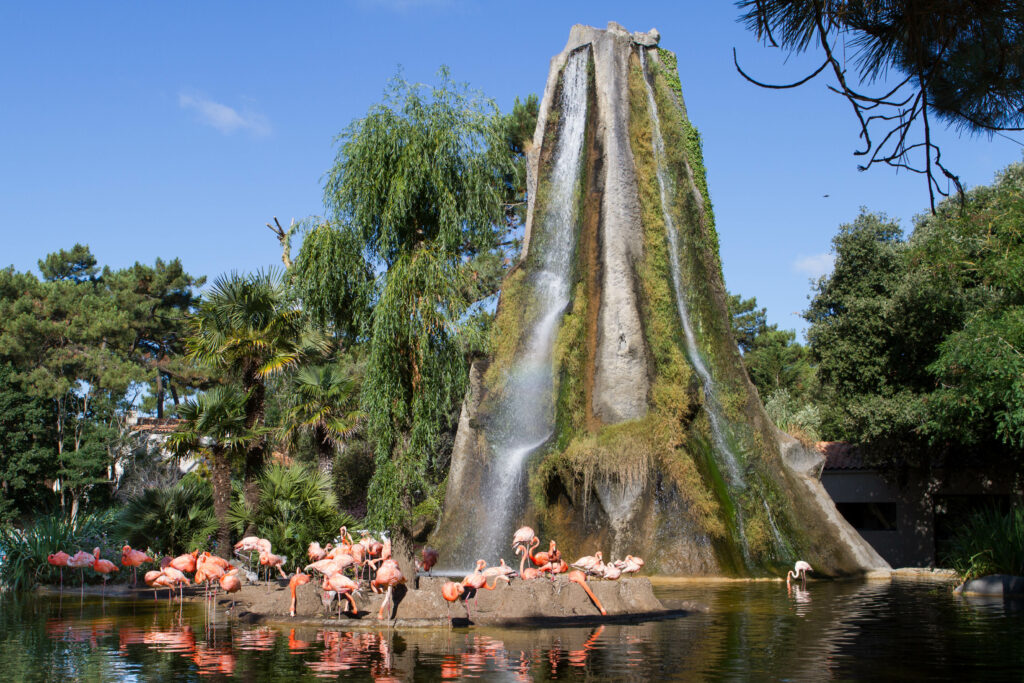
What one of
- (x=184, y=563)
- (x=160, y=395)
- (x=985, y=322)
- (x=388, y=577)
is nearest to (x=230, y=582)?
(x=184, y=563)

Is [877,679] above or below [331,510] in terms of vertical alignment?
below

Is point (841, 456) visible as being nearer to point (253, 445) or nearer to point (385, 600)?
point (253, 445)

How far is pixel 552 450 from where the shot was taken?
2289 cm

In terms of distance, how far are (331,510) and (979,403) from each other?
14286 millimetres

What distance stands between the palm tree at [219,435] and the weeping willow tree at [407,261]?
4188 mm

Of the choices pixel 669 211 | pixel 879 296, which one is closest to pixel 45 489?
pixel 669 211

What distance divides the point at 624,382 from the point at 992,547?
9062mm

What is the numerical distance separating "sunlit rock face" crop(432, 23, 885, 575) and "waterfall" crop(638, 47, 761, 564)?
0.16 ft

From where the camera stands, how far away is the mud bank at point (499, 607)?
1201 centimetres

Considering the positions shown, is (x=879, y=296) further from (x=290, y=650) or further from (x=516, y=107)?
(x=290, y=650)

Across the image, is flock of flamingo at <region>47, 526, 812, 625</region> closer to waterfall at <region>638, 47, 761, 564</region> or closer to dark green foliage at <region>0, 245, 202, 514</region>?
waterfall at <region>638, 47, 761, 564</region>

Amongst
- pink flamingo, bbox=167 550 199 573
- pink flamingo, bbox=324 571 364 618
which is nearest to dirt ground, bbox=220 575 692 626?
pink flamingo, bbox=324 571 364 618

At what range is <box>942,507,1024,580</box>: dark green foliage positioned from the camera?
1551 centimetres

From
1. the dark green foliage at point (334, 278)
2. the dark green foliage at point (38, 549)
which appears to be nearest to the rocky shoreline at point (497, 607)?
the dark green foliage at point (334, 278)
